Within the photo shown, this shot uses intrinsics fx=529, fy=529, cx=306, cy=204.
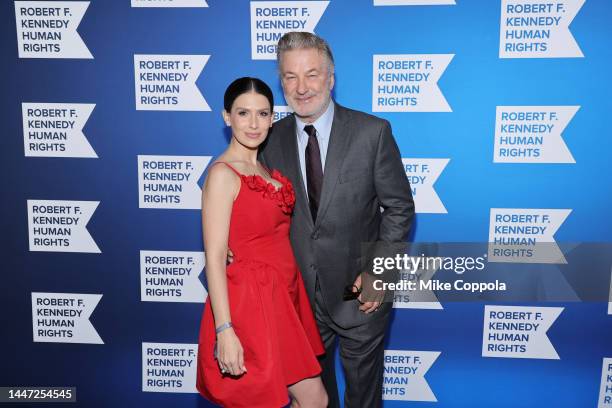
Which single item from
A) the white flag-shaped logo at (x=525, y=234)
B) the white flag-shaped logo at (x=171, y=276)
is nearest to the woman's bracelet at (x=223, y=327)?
the white flag-shaped logo at (x=171, y=276)

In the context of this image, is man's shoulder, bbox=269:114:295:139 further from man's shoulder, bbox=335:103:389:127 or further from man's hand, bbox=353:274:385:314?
man's hand, bbox=353:274:385:314

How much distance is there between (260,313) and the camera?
1676 mm

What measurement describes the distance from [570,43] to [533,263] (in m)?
1.03

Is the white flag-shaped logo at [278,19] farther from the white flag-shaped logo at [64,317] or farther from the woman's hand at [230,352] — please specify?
the white flag-shaped logo at [64,317]

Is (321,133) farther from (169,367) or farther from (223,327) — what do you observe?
(169,367)

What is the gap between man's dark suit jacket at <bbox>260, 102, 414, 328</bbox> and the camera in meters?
1.94

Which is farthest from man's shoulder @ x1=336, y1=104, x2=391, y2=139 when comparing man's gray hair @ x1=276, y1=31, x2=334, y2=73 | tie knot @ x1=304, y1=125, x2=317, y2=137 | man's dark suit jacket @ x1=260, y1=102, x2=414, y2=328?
man's gray hair @ x1=276, y1=31, x2=334, y2=73

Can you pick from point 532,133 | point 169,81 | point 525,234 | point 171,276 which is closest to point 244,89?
point 169,81

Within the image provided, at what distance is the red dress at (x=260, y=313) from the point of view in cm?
166

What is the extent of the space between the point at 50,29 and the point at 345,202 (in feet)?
5.61

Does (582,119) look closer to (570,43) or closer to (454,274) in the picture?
(570,43)

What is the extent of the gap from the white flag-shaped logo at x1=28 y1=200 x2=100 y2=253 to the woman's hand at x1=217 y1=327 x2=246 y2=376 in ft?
4.52

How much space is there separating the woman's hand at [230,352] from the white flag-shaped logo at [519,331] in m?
1.52

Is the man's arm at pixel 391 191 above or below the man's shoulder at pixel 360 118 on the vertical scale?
below
